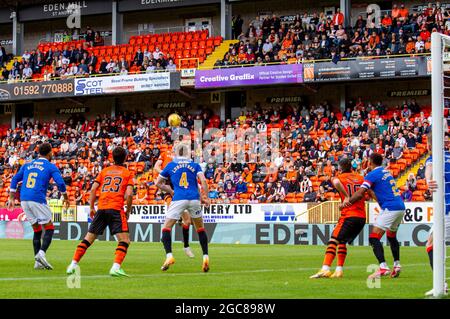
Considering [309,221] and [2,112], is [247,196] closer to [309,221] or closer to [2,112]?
[309,221]

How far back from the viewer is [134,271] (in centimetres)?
1703

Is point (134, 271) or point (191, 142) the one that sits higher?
point (191, 142)

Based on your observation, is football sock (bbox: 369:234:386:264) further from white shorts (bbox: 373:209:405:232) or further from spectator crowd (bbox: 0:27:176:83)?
spectator crowd (bbox: 0:27:176:83)

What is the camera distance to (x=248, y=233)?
112 ft

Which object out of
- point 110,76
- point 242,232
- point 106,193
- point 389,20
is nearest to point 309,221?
point 242,232

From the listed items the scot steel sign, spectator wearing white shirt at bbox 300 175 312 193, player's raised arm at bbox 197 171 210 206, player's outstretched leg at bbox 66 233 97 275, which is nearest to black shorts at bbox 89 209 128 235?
player's outstretched leg at bbox 66 233 97 275

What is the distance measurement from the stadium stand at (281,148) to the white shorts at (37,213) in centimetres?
2057

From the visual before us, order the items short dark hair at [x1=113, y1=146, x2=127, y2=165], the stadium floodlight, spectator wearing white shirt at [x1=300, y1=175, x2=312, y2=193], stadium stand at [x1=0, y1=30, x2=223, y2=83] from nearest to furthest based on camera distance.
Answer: the stadium floodlight → short dark hair at [x1=113, y1=146, x2=127, y2=165] → spectator wearing white shirt at [x1=300, y1=175, x2=312, y2=193] → stadium stand at [x1=0, y1=30, x2=223, y2=83]

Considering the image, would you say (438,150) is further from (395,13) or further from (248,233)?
(395,13)

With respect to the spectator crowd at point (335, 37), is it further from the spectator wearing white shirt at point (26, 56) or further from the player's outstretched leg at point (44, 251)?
the player's outstretched leg at point (44, 251)

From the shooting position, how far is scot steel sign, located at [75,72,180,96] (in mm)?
48812

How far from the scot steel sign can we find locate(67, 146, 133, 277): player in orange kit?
33409mm

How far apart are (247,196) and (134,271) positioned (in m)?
23.7
